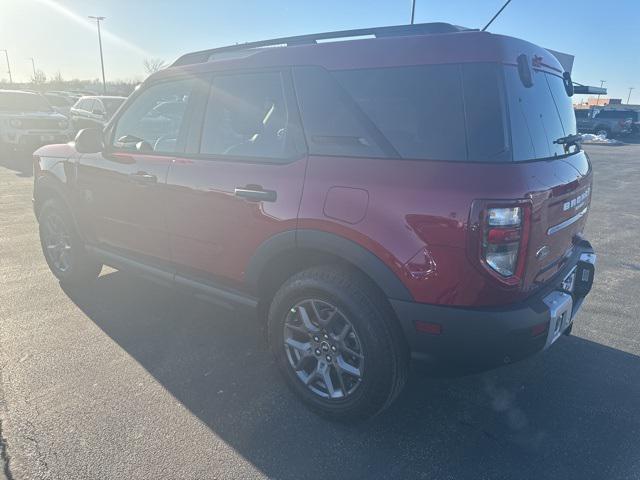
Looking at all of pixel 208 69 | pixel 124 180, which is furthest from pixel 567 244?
pixel 124 180

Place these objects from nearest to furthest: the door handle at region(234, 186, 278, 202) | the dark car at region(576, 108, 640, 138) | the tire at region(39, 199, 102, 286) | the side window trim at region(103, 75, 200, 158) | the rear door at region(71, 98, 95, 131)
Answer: the door handle at region(234, 186, 278, 202), the side window trim at region(103, 75, 200, 158), the tire at region(39, 199, 102, 286), the rear door at region(71, 98, 95, 131), the dark car at region(576, 108, 640, 138)

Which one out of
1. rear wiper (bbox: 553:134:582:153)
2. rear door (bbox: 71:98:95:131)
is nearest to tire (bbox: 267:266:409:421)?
rear wiper (bbox: 553:134:582:153)

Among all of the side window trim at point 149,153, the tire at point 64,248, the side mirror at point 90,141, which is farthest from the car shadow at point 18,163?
the side window trim at point 149,153

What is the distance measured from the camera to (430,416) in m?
2.64

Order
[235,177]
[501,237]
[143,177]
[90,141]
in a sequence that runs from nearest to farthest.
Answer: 1. [501,237]
2. [235,177]
3. [143,177]
4. [90,141]

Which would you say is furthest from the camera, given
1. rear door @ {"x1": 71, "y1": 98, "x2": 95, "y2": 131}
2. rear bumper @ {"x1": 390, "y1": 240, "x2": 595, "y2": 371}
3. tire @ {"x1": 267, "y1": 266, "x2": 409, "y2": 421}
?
rear door @ {"x1": 71, "y1": 98, "x2": 95, "y2": 131}

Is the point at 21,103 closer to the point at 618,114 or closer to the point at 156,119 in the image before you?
the point at 156,119

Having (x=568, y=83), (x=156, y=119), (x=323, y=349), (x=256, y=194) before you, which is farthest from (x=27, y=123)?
(x=568, y=83)

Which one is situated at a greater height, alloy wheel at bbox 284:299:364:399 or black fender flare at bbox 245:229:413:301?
black fender flare at bbox 245:229:413:301

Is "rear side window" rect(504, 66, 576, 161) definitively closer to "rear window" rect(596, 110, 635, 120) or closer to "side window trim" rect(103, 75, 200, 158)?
"side window trim" rect(103, 75, 200, 158)

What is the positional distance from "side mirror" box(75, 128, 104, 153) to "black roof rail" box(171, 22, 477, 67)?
91 centimetres

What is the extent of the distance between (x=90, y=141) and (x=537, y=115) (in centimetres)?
332

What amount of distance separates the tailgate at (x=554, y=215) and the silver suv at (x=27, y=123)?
48.4 feet

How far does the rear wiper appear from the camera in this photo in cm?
254
